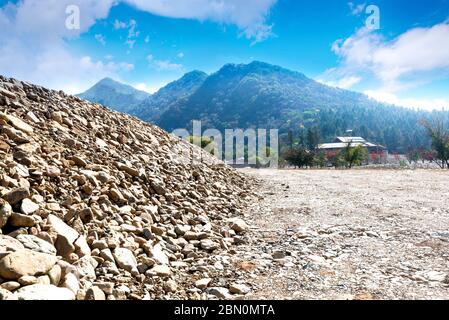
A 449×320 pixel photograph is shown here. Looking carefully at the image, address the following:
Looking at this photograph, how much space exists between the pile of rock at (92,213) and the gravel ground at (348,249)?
806 mm

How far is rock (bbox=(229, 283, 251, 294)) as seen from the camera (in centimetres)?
520

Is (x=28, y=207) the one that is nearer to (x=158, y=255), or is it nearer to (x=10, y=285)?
(x=10, y=285)

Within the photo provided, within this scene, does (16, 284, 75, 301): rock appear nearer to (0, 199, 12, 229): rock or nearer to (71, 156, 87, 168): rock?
(0, 199, 12, 229): rock

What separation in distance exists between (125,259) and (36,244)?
140 centimetres

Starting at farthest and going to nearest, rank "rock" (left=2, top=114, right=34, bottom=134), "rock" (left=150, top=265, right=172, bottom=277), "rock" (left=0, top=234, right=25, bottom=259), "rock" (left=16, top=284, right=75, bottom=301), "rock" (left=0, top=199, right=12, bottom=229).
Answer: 1. "rock" (left=2, top=114, right=34, bottom=134)
2. "rock" (left=150, top=265, right=172, bottom=277)
3. "rock" (left=0, top=199, right=12, bottom=229)
4. "rock" (left=0, top=234, right=25, bottom=259)
5. "rock" (left=16, top=284, right=75, bottom=301)

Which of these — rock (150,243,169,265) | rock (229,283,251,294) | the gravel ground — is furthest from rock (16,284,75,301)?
the gravel ground

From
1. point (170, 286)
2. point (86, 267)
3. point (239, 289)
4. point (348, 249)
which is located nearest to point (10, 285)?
point (86, 267)

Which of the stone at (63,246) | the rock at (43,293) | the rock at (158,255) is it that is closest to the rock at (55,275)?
the rock at (43,293)

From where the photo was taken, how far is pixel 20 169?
6227 millimetres

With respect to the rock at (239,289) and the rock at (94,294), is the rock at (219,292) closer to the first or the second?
the rock at (239,289)

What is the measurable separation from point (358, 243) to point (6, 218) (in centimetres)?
→ 707

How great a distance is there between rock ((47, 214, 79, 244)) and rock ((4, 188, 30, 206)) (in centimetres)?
55

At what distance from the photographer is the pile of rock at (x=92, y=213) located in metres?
4.42
